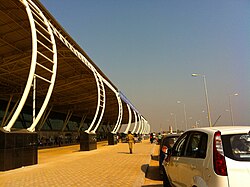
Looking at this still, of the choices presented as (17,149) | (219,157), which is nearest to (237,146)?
(219,157)

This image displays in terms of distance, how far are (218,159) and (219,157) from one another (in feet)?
0.11

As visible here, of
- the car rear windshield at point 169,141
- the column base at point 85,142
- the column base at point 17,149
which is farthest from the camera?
the column base at point 85,142

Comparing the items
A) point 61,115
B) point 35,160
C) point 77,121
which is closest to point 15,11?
point 35,160

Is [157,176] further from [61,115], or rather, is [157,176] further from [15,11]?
[61,115]

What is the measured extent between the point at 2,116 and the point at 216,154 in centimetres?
4763

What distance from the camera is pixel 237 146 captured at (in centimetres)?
458

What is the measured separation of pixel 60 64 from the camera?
33156 mm

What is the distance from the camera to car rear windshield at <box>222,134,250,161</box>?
174 inches

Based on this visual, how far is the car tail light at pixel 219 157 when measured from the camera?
14.2 ft

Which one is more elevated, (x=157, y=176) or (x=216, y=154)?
(x=216, y=154)

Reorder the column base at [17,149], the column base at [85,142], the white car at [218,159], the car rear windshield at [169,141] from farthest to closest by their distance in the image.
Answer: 1. the column base at [85,142]
2. the column base at [17,149]
3. the car rear windshield at [169,141]
4. the white car at [218,159]

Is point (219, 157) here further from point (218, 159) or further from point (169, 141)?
point (169, 141)

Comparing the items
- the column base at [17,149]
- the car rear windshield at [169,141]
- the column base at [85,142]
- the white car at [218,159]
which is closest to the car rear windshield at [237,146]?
the white car at [218,159]

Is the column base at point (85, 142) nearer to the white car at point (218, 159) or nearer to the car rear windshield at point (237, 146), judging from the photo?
the white car at point (218, 159)
